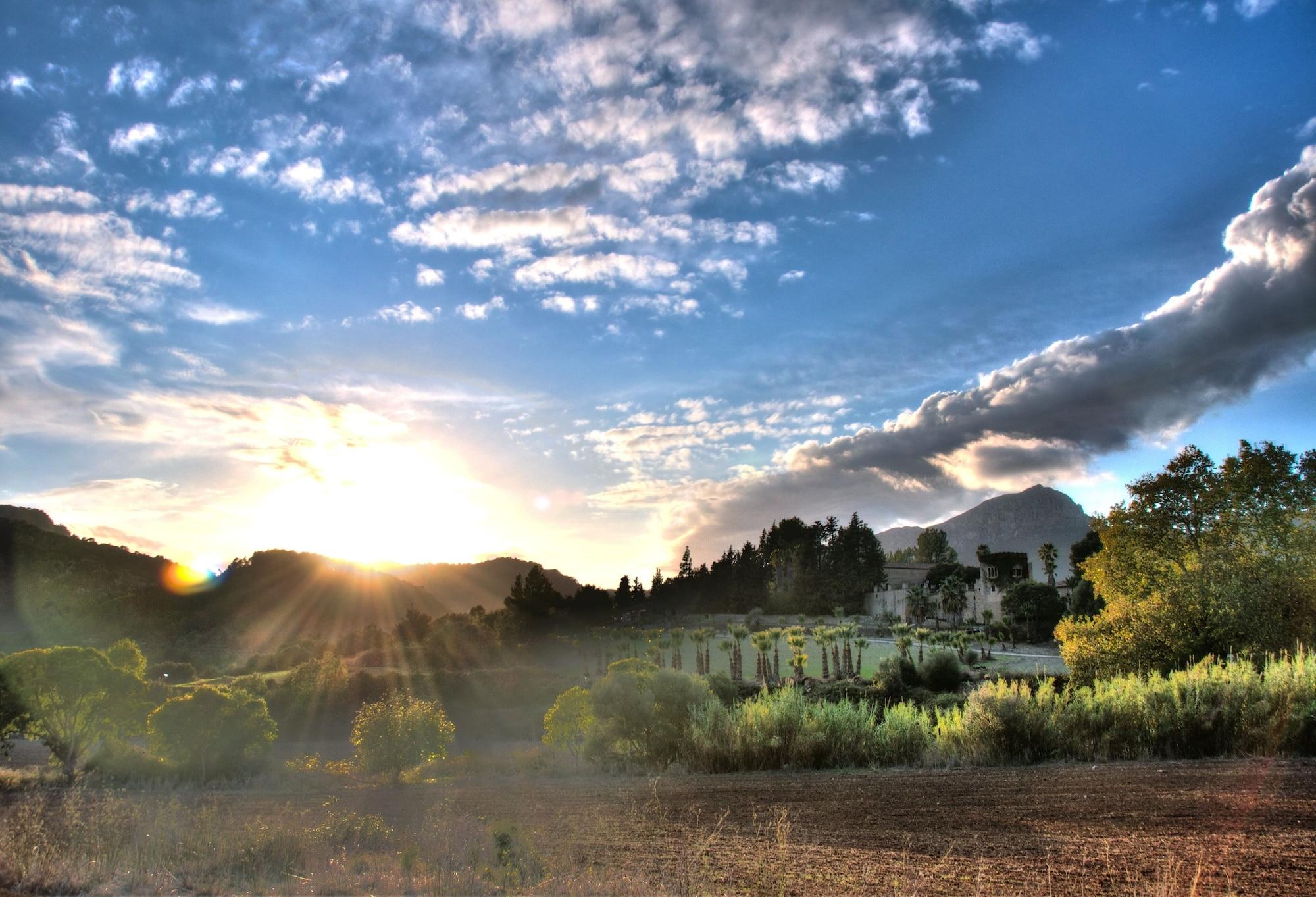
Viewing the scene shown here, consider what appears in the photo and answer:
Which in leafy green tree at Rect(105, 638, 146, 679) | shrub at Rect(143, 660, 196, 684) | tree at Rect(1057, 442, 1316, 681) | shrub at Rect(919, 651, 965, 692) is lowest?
shrub at Rect(143, 660, 196, 684)

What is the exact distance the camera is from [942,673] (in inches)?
1727

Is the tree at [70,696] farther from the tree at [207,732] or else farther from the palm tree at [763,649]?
the palm tree at [763,649]

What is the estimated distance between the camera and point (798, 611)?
10831cm

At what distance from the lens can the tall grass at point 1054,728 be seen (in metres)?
13.1

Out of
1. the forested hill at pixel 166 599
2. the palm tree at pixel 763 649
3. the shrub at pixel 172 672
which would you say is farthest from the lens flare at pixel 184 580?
the palm tree at pixel 763 649

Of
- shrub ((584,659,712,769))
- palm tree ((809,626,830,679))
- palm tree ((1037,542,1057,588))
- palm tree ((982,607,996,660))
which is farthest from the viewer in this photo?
palm tree ((1037,542,1057,588))

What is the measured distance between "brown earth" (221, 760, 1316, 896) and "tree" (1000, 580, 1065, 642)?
76.0 metres

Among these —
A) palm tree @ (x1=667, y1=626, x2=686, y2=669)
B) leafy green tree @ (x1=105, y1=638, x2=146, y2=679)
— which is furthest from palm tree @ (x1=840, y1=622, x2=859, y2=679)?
leafy green tree @ (x1=105, y1=638, x2=146, y2=679)

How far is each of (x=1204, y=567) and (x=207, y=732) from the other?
38.0 metres

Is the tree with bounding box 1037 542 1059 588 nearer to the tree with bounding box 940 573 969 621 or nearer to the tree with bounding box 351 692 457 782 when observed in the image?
the tree with bounding box 940 573 969 621

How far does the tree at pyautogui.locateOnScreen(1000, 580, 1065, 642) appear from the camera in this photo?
80.1m

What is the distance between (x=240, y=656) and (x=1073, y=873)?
368ft

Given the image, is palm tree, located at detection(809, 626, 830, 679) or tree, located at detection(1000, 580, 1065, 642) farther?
tree, located at detection(1000, 580, 1065, 642)

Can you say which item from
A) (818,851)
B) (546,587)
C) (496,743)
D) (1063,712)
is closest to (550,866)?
(818,851)
